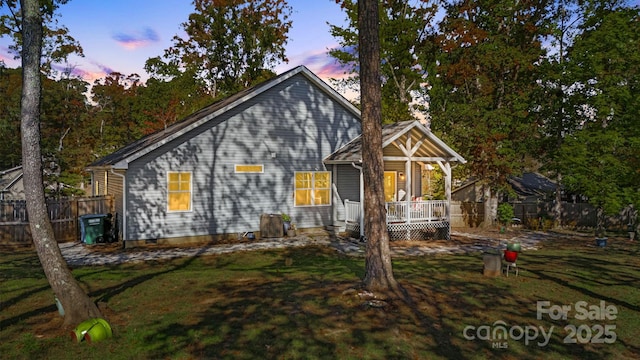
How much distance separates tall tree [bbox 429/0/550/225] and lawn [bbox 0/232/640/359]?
1235cm

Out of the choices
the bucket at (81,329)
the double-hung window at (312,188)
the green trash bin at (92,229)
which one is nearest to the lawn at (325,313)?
the bucket at (81,329)

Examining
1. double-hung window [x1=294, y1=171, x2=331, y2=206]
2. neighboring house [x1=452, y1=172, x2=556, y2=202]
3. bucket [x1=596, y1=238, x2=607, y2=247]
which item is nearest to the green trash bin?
double-hung window [x1=294, y1=171, x2=331, y2=206]

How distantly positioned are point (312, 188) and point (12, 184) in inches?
988

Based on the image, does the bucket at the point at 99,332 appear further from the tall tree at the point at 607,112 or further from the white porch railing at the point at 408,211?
the tall tree at the point at 607,112

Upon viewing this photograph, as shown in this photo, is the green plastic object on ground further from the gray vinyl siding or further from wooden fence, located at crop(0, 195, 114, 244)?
wooden fence, located at crop(0, 195, 114, 244)

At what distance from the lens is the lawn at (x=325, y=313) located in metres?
6.41

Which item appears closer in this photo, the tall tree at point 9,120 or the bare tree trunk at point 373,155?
the bare tree trunk at point 373,155

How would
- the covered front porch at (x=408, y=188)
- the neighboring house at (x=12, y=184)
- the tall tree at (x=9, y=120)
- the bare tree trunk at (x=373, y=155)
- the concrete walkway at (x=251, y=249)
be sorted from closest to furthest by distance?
the bare tree trunk at (x=373, y=155) < the concrete walkway at (x=251, y=249) < the covered front porch at (x=408, y=188) < the neighboring house at (x=12, y=184) < the tall tree at (x=9, y=120)

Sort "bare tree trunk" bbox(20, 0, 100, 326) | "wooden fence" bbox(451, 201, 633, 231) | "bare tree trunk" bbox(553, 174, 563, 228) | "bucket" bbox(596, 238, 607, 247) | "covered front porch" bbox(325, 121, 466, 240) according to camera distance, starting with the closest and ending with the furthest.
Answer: "bare tree trunk" bbox(20, 0, 100, 326) < "covered front porch" bbox(325, 121, 466, 240) < "bucket" bbox(596, 238, 607, 247) < "bare tree trunk" bbox(553, 174, 563, 228) < "wooden fence" bbox(451, 201, 633, 231)

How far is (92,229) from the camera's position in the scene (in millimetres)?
16703

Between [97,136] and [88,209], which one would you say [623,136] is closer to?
[88,209]

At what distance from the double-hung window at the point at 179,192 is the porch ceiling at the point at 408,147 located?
6372mm

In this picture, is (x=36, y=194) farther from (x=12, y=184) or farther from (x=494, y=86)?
(x=12, y=184)

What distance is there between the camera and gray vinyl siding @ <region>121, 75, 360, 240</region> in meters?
16.3
